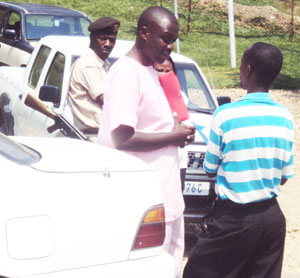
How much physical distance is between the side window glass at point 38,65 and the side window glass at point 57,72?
12.2 inches

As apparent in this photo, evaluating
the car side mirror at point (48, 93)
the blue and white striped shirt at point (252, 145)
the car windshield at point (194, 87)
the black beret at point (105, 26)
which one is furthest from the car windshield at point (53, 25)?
the blue and white striped shirt at point (252, 145)

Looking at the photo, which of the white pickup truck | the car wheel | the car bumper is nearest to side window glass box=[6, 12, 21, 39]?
the white pickup truck

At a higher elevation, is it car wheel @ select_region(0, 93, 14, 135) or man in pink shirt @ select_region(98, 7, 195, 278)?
man in pink shirt @ select_region(98, 7, 195, 278)

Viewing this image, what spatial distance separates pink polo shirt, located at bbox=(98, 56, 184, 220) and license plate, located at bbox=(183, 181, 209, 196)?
1987mm

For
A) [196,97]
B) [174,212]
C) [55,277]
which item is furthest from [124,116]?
[196,97]

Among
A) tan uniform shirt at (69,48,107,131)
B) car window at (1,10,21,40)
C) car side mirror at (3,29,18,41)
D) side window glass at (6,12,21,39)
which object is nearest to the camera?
tan uniform shirt at (69,48,107,131)

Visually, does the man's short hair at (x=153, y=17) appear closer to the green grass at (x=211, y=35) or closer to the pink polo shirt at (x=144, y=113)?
the pink polo shirt at (x=144, y=113)

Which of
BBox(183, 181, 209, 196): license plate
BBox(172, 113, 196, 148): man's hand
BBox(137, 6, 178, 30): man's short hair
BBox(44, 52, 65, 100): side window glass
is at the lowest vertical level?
BBox(183, 181, 209, 196): license plate

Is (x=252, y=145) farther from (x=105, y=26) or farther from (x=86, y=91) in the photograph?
(x=105, y=26)

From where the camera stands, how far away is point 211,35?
29938 mm

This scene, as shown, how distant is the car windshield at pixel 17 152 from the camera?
311 cm

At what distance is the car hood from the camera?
3123 millimetres

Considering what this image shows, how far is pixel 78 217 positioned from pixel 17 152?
552mm

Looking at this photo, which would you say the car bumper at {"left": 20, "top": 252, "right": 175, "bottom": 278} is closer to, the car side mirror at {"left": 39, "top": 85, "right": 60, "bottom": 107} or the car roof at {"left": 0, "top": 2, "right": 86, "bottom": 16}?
the car side mirror at {"left": 39, "top": 85, "right": 60, "bottom": 107}
